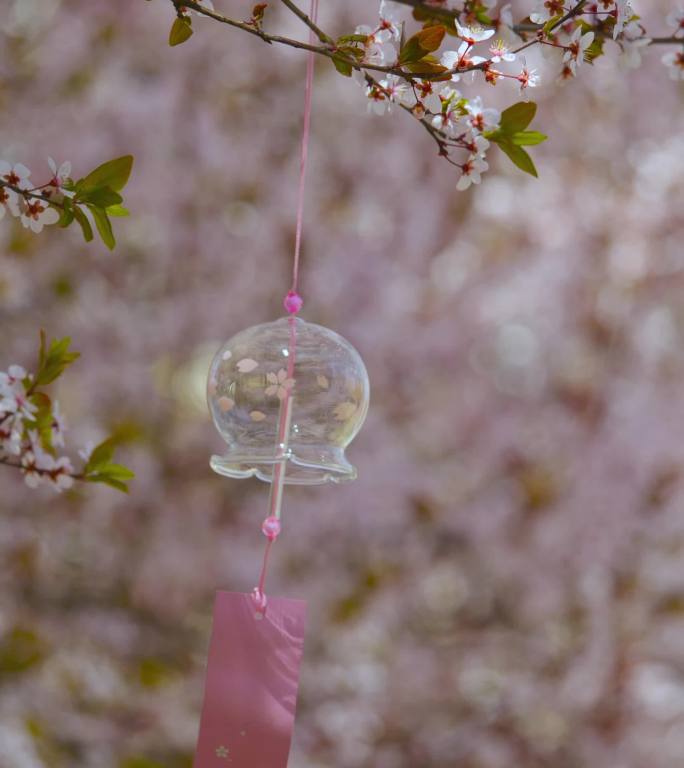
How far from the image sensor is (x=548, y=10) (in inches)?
32.4

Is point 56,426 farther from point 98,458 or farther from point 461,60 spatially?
point 461,60

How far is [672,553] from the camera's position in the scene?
3059 mm

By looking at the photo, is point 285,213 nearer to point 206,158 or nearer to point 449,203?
point 206,158

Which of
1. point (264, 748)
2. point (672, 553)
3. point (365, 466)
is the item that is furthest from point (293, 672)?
point (672, 553)

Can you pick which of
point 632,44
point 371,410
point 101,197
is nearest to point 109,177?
point 101,197

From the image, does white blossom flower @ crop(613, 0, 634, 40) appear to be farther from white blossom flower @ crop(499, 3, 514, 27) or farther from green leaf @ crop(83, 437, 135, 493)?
green leaf @ crop(83, 437, 135, 493)

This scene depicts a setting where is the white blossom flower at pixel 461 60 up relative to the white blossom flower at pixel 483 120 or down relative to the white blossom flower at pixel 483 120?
up

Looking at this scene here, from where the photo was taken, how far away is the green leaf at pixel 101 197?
2.72 ft

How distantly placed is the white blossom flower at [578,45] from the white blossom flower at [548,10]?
0.02 metres

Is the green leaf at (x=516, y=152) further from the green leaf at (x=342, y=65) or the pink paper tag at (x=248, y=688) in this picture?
the pink paper tag at (x=248, y=688)

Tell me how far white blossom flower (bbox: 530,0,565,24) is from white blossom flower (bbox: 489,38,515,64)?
33mm

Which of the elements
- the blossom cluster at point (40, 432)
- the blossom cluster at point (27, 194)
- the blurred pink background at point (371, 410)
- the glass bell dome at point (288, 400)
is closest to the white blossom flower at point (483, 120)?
the glass bell dome at point (288, 400)

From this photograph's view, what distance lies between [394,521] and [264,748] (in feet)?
6.97

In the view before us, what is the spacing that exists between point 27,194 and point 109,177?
7 cm
